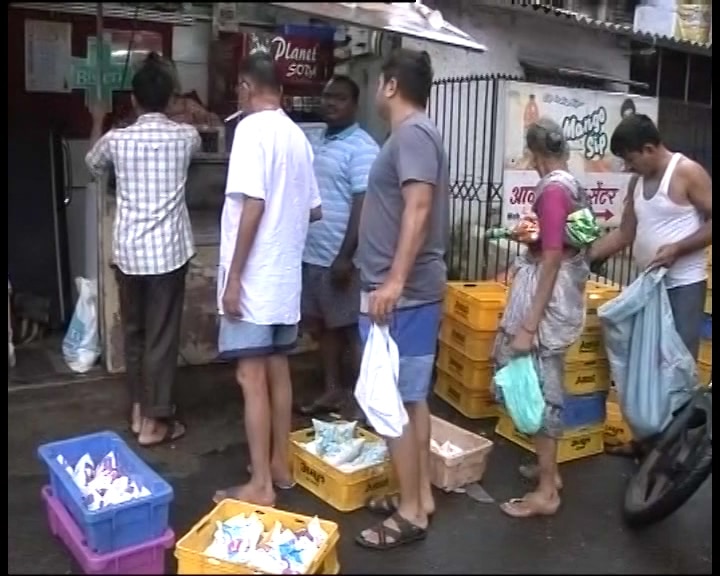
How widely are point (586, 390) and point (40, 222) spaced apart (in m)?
3.93

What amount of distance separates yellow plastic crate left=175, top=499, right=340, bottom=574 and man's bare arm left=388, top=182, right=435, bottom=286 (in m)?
1.01

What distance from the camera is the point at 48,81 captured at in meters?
6.34

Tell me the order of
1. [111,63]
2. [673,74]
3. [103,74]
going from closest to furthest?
[103,74]
[111,63]
[673,74]

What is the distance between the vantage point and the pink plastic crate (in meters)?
3.42

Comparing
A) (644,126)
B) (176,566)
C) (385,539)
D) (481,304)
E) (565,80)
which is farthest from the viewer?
(565,80)

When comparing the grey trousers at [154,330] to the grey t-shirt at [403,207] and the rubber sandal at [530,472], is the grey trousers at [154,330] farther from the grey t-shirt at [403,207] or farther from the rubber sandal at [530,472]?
the rubber sandal at [530,472]

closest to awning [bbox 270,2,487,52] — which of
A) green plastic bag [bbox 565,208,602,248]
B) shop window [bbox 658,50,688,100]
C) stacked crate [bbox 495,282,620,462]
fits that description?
green plastic bag [bbox 565,208,602,248]

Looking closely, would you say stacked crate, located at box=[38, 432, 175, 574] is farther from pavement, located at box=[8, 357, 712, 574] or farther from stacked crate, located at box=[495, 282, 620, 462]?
stacked crate, located at box=[495, 282, 620, 462]

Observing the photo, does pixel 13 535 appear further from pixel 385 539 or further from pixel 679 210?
pixel 679 210

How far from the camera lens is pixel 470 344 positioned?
5.32 m

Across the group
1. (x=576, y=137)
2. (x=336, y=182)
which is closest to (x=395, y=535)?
(x=336, y=182)

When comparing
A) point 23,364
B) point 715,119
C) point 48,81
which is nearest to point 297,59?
point 48,81

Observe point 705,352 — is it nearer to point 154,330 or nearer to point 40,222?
point 154,330

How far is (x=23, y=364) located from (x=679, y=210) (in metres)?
4.09
